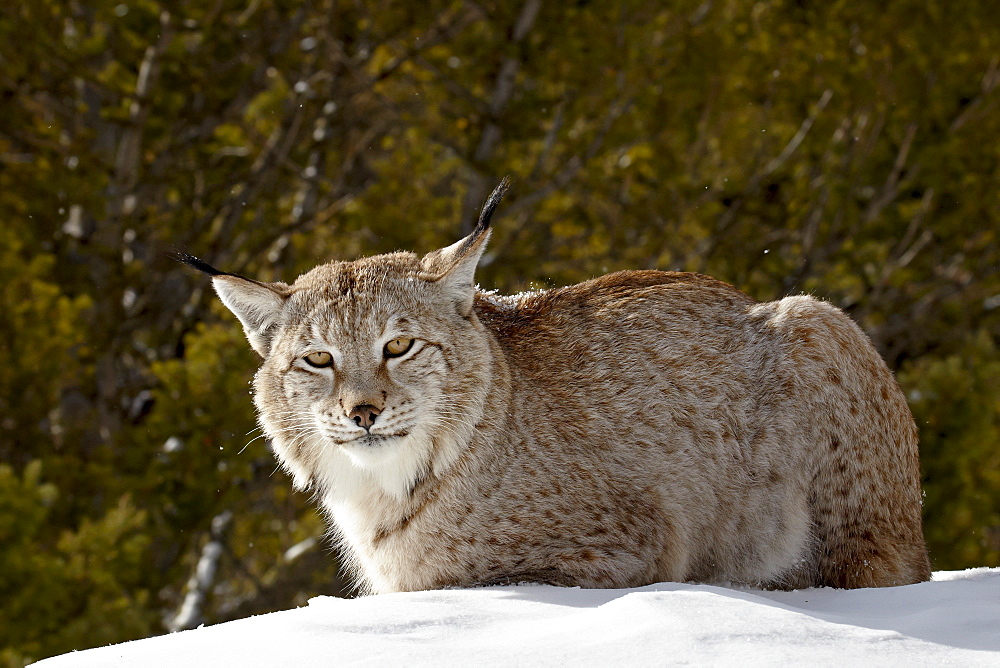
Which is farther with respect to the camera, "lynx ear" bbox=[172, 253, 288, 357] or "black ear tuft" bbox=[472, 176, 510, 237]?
"lynx ear" bbox=[172, 253, 288, 357]

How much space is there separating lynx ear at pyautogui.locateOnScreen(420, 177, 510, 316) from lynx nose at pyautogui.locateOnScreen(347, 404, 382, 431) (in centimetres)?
77

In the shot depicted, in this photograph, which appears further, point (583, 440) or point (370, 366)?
point (583, 440)

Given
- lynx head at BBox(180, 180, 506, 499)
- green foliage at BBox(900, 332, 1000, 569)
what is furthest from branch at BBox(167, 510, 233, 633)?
green foliage at BBox(900, 332, 1000, 569)

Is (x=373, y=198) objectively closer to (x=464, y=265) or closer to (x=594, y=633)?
(x=464, y=265)

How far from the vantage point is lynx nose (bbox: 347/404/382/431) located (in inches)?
185

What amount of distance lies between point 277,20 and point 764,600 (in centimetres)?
985

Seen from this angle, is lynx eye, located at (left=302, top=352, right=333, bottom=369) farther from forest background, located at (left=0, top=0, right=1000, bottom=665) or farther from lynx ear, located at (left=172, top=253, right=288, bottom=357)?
forest background, located at (left=0, top=0, right=1000, bottom=665)

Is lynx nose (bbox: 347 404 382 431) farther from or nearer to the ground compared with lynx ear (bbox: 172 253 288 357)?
nearer to the ground

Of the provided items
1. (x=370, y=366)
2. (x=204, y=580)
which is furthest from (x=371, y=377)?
(x=204, y=580)

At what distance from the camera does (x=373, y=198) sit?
486 inches

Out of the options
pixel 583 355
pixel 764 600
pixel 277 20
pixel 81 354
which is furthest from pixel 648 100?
pixel 764 600

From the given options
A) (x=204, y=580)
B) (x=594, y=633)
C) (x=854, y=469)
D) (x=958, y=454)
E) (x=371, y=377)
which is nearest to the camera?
(x=594, y=633)

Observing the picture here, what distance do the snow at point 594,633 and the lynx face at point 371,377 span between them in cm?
71

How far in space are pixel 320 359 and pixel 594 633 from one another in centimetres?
194
